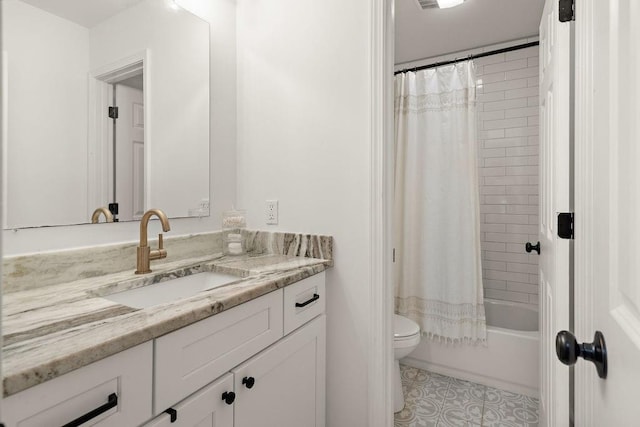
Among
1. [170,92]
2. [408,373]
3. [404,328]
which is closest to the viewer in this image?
[170,92]

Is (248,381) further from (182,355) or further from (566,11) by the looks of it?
(566,11)

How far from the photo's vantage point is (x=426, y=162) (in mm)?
2549

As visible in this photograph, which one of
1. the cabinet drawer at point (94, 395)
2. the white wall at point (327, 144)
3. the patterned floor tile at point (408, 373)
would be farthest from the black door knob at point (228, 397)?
the patterned floor tile at point (408, 373)

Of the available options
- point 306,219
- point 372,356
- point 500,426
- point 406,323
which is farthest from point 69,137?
point 500,426

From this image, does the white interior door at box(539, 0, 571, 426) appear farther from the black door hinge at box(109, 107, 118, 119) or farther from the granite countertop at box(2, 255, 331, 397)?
the black door hinge at box(109, 107, 118, 119)

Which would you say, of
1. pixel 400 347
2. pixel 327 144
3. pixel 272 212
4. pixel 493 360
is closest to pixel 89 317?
pixel 272 212

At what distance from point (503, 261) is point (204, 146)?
2429 mm

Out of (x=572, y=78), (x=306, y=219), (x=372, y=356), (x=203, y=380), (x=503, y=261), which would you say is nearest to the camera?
(x=203, y=380)

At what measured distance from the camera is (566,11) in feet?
3.56

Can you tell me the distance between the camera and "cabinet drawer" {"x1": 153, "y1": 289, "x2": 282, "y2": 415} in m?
0.86

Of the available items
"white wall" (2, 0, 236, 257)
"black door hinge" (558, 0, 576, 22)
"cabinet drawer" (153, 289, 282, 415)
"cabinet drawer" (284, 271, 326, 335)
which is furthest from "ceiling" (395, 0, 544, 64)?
"cabinet drawer" (153, 289, 282, 415)

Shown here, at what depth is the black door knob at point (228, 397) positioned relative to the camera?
102cm

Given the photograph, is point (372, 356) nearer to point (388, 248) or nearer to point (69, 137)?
point (388, 248)

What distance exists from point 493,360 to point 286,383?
1556 millimetres
